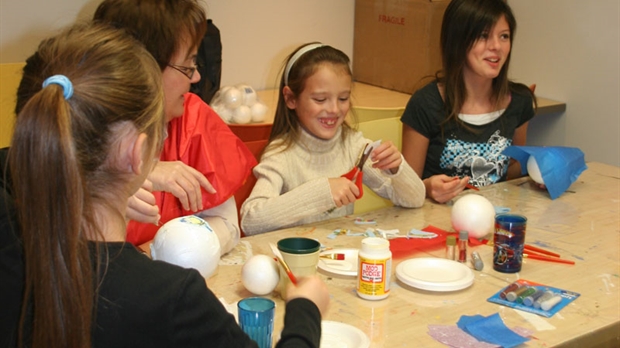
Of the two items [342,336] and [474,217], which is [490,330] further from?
[474,217]

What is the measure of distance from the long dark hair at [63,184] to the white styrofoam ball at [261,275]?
0.51 meters

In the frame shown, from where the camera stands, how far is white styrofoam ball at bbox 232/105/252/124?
291 centimetres

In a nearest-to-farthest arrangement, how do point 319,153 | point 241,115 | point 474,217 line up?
point 474,217 → point 319,153 → point 241,115

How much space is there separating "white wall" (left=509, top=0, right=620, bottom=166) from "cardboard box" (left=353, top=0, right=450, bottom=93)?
1.43ft

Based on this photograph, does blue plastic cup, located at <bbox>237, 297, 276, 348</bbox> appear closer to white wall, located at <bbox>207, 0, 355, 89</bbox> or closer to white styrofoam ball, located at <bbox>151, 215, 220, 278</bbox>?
white styrofoam ball, located at <bbox>151, 215, 220, 278</bbox>

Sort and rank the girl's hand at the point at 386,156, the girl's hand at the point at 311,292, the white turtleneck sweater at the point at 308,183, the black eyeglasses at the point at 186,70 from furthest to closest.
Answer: the girl's hand at the point at 386,156 < the white turtleneck sweater at the point at 308,183 < the black eyeglasses at the point at 186,70 < the girl's hand at the point at 311,292

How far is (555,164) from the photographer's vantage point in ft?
7.33

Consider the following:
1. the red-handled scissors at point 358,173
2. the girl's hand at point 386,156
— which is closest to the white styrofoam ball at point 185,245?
the red-handled scissors at point 358,173

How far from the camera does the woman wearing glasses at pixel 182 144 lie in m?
1.67

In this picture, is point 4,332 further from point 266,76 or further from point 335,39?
point 335,39

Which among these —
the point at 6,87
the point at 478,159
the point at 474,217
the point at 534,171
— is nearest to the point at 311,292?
the point at 474,217

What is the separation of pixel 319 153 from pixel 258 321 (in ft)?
3.28

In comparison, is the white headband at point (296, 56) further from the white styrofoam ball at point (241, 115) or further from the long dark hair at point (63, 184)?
the long dark hair at point (63, 184)

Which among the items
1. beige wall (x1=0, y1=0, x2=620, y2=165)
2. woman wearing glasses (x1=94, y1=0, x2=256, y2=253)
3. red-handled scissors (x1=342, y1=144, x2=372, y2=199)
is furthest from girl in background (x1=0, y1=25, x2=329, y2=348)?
beige wall (x1=0, y1=0, x2=620, y2=165)
